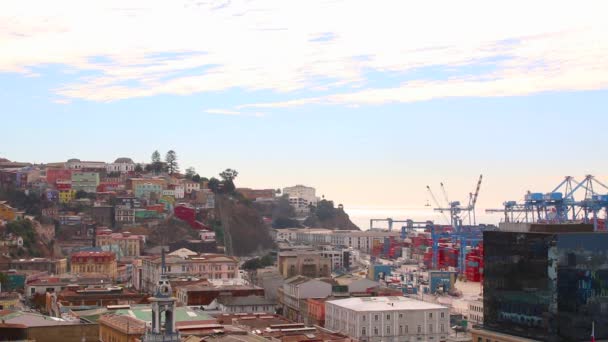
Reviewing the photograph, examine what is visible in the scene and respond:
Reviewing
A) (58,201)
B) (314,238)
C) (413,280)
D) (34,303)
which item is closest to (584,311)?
(34,303)

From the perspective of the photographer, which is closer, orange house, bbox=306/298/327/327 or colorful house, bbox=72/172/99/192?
orange house, bbox=306/298/327/327

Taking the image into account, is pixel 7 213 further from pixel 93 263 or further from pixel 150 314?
pixel 150 314

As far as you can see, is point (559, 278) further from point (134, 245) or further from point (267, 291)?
point (134, 245)

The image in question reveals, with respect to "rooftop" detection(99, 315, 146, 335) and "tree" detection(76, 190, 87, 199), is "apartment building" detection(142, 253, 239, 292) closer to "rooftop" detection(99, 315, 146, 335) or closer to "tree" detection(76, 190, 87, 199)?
"rooftop" detection(99, 315, 146, 335)

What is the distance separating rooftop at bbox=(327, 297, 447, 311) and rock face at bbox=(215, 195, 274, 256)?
68700mm

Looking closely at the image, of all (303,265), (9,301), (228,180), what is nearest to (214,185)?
(228,180)

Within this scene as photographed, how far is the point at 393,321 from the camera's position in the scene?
7169cm

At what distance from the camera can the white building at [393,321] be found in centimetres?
7119

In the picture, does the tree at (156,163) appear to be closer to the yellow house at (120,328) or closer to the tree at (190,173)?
the tree at (190,173)

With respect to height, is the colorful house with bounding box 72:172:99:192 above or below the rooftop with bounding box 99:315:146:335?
above

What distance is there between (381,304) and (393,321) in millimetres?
2648

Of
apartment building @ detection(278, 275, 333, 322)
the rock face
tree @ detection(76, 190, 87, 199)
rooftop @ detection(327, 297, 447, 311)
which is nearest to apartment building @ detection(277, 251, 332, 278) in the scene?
apartment building @ detection(278, 275, 333, 322)

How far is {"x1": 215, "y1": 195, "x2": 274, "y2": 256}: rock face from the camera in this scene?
148500 millimetres

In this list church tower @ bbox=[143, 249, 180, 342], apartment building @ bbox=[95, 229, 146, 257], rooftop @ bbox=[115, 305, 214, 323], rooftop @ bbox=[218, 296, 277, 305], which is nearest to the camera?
church tower @ bbox=[143, 249, 180, 342]
